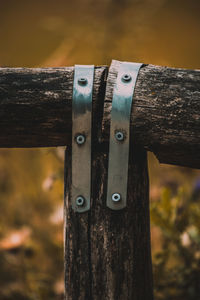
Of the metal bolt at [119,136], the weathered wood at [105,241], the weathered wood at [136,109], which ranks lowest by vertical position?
the weathered wood at [105,241]

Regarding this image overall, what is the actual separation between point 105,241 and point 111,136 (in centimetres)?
33

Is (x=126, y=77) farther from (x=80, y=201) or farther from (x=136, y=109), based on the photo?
(x=80, y=201)

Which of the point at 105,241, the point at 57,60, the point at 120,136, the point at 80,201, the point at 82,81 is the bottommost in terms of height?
the point at 105,241

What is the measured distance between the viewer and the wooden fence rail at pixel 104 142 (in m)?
0.88

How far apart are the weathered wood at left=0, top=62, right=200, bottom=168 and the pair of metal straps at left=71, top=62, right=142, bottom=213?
23 mm

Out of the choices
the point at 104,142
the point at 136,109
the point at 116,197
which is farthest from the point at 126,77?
the point at 116,197

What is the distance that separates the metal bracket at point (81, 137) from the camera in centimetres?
91

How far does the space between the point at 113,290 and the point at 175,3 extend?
3.46 m

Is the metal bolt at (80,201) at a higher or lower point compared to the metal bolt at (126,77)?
lower

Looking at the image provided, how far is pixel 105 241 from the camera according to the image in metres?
0.94

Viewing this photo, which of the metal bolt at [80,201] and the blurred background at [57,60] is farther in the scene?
the blurred background at [57,60]

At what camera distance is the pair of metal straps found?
2.92 feet

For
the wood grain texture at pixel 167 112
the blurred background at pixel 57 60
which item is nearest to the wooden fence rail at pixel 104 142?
the wood grain texture at pixel 167 112

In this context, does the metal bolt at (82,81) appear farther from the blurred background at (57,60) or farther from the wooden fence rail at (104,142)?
the blurred background at (57,60)
